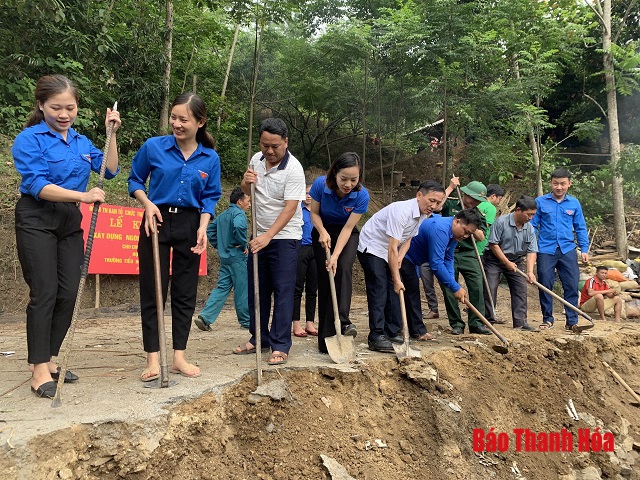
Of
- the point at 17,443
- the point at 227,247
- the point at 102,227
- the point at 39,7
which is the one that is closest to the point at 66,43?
the point at 39,7

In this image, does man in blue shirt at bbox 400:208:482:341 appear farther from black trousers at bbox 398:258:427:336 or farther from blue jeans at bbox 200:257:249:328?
blue jeans at bbox 200:257:249:328

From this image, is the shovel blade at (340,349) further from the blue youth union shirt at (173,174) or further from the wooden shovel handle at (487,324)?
the wooden shovel handle at (487,324)

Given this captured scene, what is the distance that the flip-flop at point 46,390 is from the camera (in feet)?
9.38

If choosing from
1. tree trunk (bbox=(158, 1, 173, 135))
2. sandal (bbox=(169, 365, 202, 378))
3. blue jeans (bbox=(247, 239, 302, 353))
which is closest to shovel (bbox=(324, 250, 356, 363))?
blue jeans (bbox=(247, 239, 302, 353))

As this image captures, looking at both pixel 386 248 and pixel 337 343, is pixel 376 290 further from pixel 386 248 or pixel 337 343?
pixel 337 343

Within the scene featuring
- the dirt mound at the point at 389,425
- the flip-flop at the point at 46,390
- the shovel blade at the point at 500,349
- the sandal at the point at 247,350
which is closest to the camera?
the dirt mound at the point at 389,425

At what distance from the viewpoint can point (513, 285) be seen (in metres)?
6.28

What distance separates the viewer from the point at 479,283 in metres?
5.93

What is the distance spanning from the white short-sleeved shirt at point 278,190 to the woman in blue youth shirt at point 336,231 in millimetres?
416

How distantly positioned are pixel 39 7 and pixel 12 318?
173 inches

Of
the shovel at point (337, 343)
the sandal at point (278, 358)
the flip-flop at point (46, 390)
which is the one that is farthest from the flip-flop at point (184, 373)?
the shovel at point (337, 343)

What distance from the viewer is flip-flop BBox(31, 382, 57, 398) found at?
9.38ft

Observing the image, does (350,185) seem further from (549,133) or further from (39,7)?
(549,133)

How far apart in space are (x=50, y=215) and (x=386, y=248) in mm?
2758
